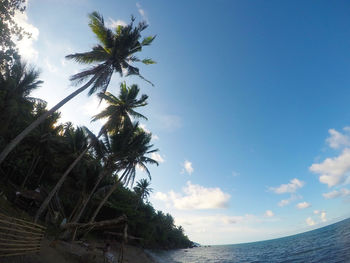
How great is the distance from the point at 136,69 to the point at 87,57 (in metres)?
3.38

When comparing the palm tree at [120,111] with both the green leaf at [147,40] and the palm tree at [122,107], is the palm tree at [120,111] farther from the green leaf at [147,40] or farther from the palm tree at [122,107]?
the green leaf at [147,40]

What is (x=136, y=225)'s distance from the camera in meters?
27.3

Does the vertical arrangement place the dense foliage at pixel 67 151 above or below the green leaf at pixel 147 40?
below

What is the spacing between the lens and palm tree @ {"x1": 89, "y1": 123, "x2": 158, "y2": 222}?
50.3 feet

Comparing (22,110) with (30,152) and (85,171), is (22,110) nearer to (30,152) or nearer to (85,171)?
(30,152)

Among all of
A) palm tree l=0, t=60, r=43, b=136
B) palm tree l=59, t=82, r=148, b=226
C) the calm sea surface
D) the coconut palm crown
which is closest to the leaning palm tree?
the coconut palm crown

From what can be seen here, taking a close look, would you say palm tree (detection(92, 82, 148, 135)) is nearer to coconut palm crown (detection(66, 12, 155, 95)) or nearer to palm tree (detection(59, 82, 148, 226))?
palm tree (detection(59, 82, 148, 226))

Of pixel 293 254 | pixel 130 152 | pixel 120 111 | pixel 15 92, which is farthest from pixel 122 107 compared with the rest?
pixel 293 254

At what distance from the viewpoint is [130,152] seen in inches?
632

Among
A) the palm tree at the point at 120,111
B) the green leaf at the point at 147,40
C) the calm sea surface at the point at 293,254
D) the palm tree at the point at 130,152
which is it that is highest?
the green leaf at the point at 147,40

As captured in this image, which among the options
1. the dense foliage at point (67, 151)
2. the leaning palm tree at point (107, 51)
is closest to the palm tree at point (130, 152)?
the dense foliage at point (67, 151)

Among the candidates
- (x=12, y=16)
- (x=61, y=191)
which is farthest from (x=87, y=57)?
(x=61, y=191)

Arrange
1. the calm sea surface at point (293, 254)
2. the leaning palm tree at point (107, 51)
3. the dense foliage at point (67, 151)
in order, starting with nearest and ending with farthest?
the leaning palm tree at point (107, 51) → the dense foliage at point (67, 151) → the calm sea surface at point (293, 254)

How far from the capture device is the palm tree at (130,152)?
50.3 feet
